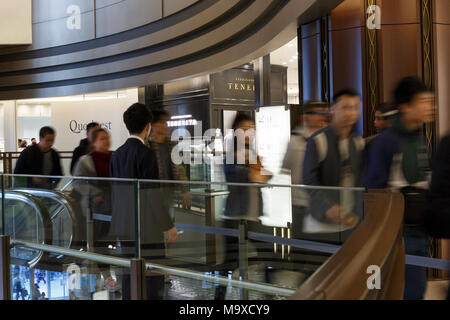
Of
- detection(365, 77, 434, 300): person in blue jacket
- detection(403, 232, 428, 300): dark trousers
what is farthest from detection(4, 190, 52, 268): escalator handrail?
detection(403, 232, 428, 300): dark trousers

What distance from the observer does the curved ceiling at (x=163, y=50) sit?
8.82m

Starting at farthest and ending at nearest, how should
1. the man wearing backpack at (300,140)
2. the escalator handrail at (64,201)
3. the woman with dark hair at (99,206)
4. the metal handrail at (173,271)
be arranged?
the man wearing backpack at (300,140) < the escalator handrail at (64,201) < the woman with dark hair at (99,206) < the metal handrail at (173,271)

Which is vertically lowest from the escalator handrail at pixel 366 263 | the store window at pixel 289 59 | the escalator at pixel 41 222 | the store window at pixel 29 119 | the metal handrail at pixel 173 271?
the metal handrail at pixel 173 271

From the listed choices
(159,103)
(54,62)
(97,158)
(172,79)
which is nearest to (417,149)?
(97,158)

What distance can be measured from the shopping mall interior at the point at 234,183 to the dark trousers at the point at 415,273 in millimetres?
18

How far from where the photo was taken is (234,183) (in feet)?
8.59

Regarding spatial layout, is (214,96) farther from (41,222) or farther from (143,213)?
(143,213)

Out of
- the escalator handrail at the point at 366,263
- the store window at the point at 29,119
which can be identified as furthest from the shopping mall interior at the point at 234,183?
the store window at the point at 29,119

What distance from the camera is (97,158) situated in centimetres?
430

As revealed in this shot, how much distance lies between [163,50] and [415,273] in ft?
37.5

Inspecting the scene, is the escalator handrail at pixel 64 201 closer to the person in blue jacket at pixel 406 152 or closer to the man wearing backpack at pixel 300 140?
the man wearing backpack at pixel 300 140

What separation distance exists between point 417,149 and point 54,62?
1494 cm

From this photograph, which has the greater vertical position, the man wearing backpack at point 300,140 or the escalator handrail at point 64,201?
the man wearing backpack at point 300,140
